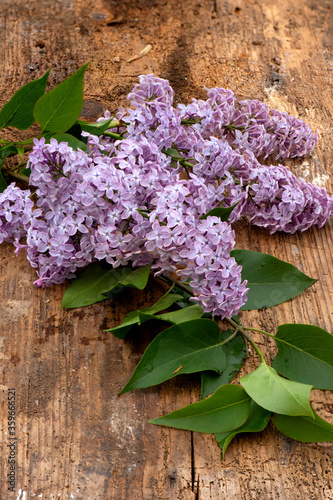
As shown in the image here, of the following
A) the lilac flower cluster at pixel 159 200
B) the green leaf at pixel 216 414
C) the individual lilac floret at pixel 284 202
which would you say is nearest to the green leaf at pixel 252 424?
the green leaf at pixel 216 414

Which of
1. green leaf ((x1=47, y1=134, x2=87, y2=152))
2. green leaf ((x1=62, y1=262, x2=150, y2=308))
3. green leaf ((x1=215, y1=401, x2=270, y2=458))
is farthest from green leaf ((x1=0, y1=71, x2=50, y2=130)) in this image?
green leaf ((x1=215, y1=401, x2=270, y2=458))

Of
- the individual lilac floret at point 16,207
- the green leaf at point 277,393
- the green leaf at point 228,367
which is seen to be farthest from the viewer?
the individual lilac floret at point 16,207

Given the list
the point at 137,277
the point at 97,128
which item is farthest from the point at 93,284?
the point at 97,128

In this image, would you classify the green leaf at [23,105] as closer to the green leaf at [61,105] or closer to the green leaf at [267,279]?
the green leaf at [61,105]

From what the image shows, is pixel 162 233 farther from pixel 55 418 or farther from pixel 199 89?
pixel 199 89

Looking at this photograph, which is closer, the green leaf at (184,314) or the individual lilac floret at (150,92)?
the green leaf at (184,314)

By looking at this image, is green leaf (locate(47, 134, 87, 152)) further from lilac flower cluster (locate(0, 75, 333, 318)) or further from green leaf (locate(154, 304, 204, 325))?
green leaf (locate(154, 304, 204, 325))

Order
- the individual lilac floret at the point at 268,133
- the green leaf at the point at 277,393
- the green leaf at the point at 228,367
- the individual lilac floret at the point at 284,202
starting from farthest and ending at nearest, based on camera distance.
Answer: the individual lilac floret at the point at 268,133
the individual lilac floret at the point at 284,202
the green leaf at the point at 228,367
the green leaf at the point at 277,393
